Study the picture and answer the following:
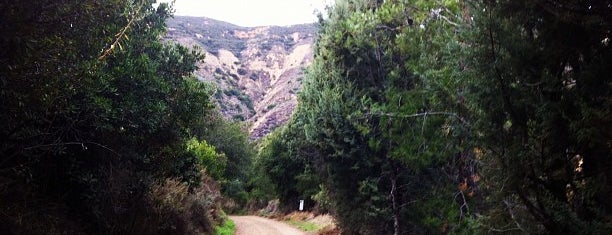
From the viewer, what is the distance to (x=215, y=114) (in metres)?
50.2

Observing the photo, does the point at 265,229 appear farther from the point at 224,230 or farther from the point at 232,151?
the point at 232,151

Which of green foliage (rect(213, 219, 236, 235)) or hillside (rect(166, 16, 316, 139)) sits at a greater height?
hillside (rect(166, 16, 316, 139))

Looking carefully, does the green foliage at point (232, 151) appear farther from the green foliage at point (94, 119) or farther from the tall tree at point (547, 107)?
the tall tree at point (547, 107)

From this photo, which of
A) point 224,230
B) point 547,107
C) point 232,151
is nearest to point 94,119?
point 547,107

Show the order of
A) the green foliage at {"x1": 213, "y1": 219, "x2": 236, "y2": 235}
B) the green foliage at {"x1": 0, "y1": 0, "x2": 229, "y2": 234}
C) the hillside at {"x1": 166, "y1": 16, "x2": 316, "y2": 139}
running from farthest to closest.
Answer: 1. the hillside at {"x1": 166, "y1": 16, "x2": 316, "y2": 139}
2. the green foliage at {"x1": 213, "y1": 219, "x2": 236, "y2": 235}
3. the green foliage at {"x1": 0, "y1": 0, "x2": 229, "y2": 234}

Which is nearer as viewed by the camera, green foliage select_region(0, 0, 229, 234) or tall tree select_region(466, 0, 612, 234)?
tall tree select_region(466, 0, 612, 234)

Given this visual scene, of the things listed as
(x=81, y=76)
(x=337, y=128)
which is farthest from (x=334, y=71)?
(x=81, y=76)

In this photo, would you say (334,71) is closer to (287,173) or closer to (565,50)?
(565,50)

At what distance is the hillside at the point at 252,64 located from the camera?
9025 centimetres

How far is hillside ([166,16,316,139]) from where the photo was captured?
90.2m

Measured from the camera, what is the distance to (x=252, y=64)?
120688mm

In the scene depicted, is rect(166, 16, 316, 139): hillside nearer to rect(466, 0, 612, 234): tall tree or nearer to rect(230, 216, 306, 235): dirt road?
rect(230, 216, 306, 235): dirt road

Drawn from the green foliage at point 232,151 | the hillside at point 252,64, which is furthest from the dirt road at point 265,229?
the hillside at point 252,64

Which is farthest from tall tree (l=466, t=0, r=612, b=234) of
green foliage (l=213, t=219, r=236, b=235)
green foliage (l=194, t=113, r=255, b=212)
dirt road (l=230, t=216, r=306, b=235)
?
green foliage (l=194, t=113, r=255, b=212)
